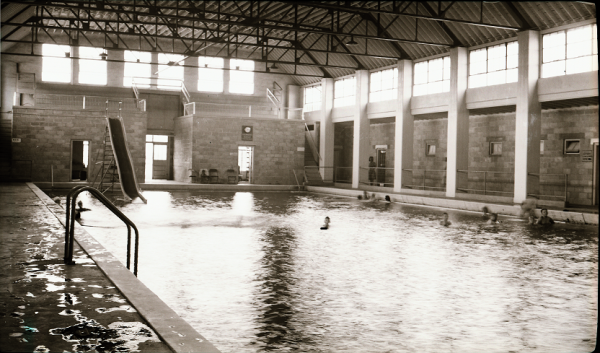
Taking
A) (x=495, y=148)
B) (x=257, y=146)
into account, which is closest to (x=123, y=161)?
(x=257, y=146)

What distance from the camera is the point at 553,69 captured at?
19.9 m

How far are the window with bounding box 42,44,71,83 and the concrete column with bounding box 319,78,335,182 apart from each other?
15.2m

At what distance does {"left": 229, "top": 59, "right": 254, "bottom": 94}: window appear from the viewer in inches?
1469

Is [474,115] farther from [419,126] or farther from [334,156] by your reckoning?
[334,156]

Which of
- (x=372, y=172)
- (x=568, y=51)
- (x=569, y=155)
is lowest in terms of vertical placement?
(x=372, y=172)

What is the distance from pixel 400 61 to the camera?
27641 millimetres

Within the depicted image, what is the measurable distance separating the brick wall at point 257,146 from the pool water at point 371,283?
1680cm

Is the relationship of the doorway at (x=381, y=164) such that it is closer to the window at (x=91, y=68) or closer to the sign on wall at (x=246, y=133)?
the sign on wall at (x=246, y=133)

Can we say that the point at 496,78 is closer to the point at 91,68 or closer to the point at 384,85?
the point at 384,85

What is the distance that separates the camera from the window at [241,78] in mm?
37312

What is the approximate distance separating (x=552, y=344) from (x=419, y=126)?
82.2ft

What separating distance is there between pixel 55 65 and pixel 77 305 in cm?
3181

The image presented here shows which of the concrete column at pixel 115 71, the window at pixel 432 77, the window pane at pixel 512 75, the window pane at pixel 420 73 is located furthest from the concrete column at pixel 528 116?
the concrete column at pixel 115 71

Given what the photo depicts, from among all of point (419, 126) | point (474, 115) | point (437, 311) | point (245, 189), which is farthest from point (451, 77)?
point (437, 311)
